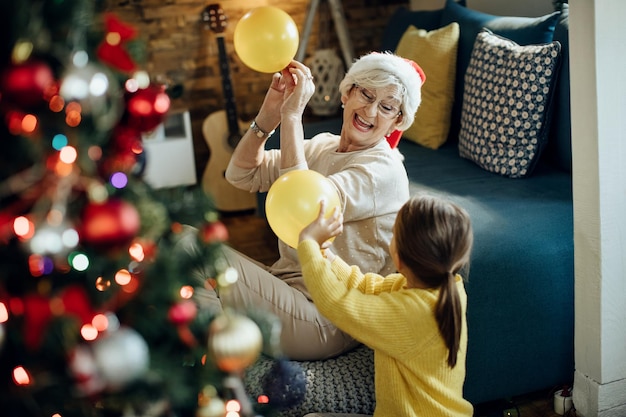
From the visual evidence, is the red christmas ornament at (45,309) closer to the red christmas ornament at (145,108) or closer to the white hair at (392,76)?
the red christmas ornament at (145,108)

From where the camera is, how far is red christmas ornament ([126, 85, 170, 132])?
0.90 meters

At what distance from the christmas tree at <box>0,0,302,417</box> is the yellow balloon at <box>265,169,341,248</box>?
479mm

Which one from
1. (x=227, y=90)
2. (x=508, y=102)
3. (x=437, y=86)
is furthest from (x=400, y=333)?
(x=227, y=90)

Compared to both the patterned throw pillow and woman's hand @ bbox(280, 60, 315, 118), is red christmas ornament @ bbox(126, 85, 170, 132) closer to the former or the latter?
woman's hand @ bbox(280, 60, 315, 118)

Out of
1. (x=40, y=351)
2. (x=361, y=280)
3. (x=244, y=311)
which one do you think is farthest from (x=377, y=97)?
(x=40, y=351)

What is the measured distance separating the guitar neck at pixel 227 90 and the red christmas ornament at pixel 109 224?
3.29 meters

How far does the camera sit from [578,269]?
193cm

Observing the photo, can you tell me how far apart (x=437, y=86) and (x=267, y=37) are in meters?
1.52

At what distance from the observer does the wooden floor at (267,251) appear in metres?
2.03

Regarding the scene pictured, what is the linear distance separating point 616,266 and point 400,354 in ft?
2.48

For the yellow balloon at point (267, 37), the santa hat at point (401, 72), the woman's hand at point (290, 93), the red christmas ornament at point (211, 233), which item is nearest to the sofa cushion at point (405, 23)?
the santa hat at point (401, 72)

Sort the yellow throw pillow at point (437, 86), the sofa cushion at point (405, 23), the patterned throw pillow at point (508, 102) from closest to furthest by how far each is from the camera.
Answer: the patterned throw pillow at point (508, 102) < the yellow throw pillow at point (437, 86) < the sofa cushion at point (405, 23)

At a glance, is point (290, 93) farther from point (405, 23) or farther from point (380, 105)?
point (405, 23)

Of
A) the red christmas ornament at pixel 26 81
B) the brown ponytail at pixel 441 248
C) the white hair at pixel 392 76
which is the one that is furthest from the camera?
the white hair at pixel 392 76
